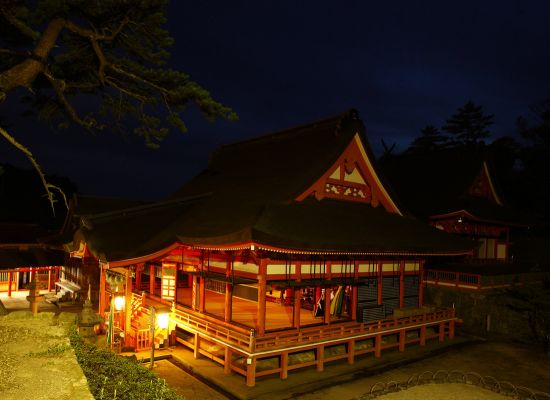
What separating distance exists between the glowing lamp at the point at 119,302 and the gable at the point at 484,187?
22.7 metres

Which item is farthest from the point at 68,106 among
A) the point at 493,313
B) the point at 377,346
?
the point at 493,313

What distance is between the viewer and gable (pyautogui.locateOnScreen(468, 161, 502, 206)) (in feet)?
95.5

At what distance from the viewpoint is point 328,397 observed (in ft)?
45.4

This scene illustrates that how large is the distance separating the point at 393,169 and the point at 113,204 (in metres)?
21.8

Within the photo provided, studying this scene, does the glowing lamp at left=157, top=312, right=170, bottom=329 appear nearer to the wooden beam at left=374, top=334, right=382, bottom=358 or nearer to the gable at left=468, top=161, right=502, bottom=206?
the wooden beam at left=374, top=334, right=382, bottom=358

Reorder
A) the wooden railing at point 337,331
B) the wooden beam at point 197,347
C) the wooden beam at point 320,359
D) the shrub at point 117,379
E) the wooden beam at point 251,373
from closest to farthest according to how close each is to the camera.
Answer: the shrub at point 117,379 < the wooden beam at point 251,373 < the wooden railing at point 337,331 < the wooden beam at point 320,359 < the wooden beam at point 197,347

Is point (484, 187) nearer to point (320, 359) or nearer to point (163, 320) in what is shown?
point (320, 359)

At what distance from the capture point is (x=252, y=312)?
701 inches

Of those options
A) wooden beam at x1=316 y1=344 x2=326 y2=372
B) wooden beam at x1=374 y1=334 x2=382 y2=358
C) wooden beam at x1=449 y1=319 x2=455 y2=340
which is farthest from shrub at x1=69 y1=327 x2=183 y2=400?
wooden beam at x1=449 y1=319 x2=455 y2=340

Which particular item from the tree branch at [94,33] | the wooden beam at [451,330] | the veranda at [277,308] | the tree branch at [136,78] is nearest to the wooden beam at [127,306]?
the veranda at [277,308]

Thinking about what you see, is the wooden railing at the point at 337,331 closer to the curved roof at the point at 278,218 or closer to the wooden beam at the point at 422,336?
the wooden beam at the point at 422,336

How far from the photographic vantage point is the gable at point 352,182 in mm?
17828

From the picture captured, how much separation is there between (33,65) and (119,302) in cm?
985

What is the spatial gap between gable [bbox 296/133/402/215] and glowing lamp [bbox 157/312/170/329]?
6994mm
